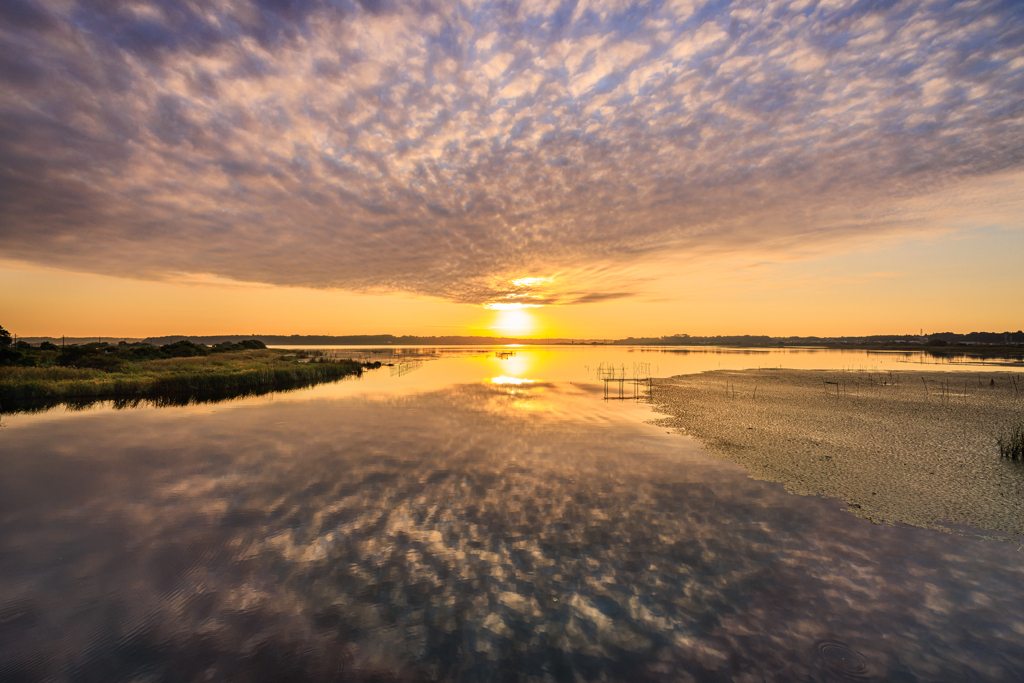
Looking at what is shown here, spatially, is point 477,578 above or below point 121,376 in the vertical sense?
below

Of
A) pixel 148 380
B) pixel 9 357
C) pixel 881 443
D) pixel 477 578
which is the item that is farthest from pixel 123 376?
pixel 881 443

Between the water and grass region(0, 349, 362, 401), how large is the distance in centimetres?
2659

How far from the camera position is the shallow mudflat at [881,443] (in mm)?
12039

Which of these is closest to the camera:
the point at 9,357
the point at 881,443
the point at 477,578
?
the point at 477,578

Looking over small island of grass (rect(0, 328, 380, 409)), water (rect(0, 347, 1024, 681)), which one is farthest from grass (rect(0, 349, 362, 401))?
water (rect(0, 347, 1024, 681))

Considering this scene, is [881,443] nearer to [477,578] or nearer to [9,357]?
[477,578]

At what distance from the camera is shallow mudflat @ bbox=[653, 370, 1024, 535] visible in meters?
12.0

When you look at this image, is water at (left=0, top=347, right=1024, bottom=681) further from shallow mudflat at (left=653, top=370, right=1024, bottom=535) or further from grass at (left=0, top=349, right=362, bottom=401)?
grass at (left=0, top=349, right=362, bottom=401)

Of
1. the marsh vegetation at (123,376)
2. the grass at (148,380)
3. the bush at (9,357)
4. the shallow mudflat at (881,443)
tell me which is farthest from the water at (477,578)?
the bush at (9,357)

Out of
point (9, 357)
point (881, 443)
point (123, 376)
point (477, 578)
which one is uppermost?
point (9, 357)

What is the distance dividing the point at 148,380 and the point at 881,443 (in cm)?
5746

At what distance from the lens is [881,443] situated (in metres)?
18.6

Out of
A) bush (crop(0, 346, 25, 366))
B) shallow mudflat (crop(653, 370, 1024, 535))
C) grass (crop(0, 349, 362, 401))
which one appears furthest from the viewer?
bush (crop(0, 346, 25, 366))

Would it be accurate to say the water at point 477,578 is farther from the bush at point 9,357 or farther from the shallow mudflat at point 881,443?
the bush at point 9,357
